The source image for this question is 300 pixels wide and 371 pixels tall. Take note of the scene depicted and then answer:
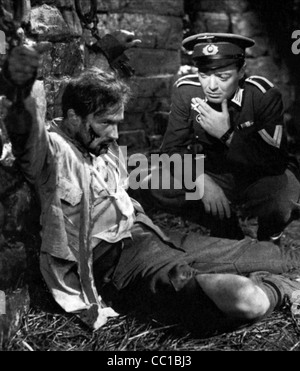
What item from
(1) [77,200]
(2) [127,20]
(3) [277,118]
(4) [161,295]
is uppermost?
(2) [127,20]

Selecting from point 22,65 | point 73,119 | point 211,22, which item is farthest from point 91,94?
point 211,22

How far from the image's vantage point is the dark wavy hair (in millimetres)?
2316

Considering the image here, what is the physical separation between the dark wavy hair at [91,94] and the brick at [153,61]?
1.19 metres

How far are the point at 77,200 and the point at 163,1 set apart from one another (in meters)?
1.88

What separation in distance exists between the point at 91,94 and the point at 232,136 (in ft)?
2.92

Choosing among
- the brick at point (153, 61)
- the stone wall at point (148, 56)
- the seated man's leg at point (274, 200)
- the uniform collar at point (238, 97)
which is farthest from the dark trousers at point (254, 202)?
the brick at point (153, 61)

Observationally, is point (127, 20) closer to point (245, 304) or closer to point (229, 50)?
point (229, 50)

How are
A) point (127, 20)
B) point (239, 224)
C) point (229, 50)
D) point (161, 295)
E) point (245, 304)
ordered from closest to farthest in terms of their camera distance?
point (245, 304) < point (161, 295) < point (229, 50) < point (239, 224) < point (127, 20)

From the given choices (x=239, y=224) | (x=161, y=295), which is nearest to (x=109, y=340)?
(x=161, y=295)

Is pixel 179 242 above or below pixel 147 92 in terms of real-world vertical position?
below

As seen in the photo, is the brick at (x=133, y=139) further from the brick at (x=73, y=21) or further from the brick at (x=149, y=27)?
the brick at (x=73, y=21)

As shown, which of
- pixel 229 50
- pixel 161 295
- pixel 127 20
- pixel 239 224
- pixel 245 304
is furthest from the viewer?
pixel 127 20

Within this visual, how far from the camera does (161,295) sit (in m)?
2.36

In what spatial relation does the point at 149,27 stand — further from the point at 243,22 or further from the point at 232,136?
the point at 232,136
